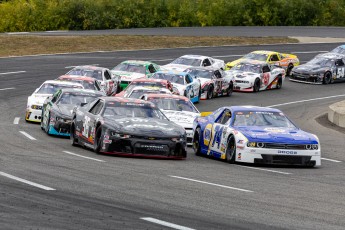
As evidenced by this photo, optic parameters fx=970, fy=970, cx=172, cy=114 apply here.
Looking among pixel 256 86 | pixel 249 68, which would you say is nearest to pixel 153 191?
pixel 256 86

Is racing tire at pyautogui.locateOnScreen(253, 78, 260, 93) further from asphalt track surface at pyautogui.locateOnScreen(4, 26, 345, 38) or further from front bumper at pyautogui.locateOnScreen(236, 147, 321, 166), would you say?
front bumper at pyautogui.locateOnScreen(236, 147, 321, 166)

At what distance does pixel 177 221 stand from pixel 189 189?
353cm

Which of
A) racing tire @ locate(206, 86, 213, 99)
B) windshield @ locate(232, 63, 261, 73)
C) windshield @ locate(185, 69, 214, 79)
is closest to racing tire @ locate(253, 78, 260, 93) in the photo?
windshield @ locate(232, 63, 261, 73)

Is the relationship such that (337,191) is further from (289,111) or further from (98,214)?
(289,111)

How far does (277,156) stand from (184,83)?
59.1ft

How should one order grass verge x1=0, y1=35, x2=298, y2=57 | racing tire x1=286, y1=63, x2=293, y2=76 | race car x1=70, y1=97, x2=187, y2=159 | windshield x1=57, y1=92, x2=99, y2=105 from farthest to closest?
1. grass verge x1=0, y1=35, x2=298, y2=57
2. racing tire x1=286, y1=63, x2=293, y2=76
3. windshield x1=57, y1=92, x2=99, y2=105
4. race car x1=70, y1=97, x2=187, y2=159

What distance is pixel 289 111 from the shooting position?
3806cm

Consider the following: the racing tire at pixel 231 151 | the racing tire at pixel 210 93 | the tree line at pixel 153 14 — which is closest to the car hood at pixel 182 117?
the racing tire at pixel 231 151

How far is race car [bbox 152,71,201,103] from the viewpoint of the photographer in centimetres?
3770

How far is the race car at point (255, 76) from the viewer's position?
1761 inches

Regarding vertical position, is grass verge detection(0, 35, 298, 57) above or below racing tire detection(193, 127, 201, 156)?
below

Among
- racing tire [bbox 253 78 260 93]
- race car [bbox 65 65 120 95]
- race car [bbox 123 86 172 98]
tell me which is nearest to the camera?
race car [bbox 123 86 172 98]

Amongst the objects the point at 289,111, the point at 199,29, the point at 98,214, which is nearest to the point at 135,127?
the point at 98,214

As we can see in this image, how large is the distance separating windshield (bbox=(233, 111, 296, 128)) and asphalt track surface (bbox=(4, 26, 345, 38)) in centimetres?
4528
